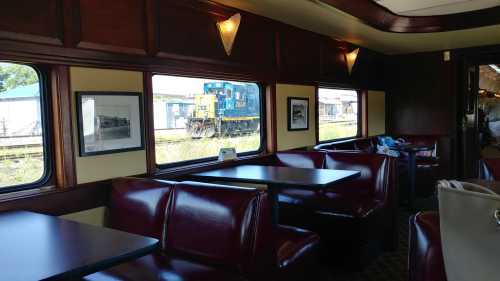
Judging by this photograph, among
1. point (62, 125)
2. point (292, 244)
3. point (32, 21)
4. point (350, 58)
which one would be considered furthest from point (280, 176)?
point (350, 58)

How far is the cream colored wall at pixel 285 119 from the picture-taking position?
4715 millimetres

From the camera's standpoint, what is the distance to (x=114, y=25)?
9.37ft

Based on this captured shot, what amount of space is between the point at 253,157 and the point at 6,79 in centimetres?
247

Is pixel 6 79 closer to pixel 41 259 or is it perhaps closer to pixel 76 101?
pixel 76 101

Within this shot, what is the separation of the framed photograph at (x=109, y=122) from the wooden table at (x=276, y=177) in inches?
26.4

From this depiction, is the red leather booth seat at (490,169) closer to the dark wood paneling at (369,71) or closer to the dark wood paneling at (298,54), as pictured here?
the dark wood paneling at (298,54)

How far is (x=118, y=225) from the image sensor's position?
8.61 ft

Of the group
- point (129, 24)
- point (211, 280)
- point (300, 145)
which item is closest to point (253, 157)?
point (300, 145)

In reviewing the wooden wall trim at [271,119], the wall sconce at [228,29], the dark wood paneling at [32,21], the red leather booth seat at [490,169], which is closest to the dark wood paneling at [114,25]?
the dark wood paneling at [32,21]

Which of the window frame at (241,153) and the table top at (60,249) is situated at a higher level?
the window frame at (241,153)

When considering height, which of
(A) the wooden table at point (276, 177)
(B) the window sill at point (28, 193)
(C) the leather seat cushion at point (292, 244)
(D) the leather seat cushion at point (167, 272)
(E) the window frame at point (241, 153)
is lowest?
(C) the leather seat cushion at point (292, 244)

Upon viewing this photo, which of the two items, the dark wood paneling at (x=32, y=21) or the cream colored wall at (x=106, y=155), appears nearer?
the dark wood paneling at (x=32, y=21)

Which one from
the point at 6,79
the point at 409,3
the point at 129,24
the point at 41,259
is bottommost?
the point at 41,259

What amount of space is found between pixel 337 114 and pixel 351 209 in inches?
121
